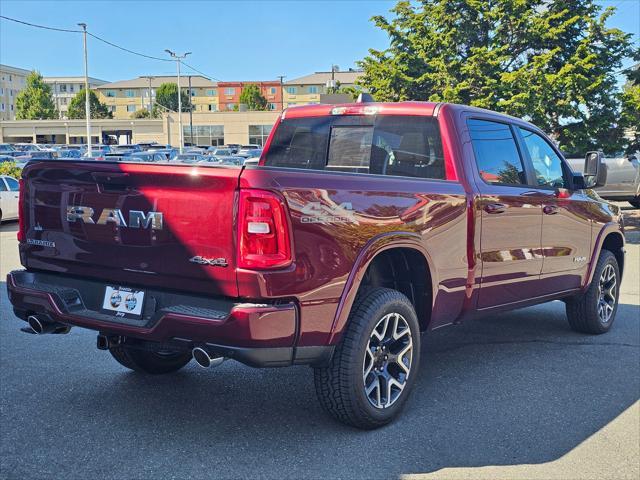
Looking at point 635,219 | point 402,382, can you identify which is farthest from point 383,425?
point 635,219

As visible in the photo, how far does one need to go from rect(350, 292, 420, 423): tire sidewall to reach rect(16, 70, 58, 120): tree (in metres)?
111

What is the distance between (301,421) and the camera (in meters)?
4.15

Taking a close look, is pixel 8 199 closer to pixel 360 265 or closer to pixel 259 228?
pixel 360 265

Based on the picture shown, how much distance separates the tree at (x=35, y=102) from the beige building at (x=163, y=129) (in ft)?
16.0

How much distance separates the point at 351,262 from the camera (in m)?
3.69

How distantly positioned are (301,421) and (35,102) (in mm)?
111695

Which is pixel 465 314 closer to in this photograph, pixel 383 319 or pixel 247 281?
pixel 383 319

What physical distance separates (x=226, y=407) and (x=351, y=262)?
4.60ft

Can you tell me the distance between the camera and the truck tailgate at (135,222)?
11.0ft

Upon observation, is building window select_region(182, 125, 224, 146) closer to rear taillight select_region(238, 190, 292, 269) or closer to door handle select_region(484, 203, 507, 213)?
door handle select_region(484, 203, 507, 213)

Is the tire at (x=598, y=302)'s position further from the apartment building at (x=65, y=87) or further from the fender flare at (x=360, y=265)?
the apartment building at (x=65, y=87)

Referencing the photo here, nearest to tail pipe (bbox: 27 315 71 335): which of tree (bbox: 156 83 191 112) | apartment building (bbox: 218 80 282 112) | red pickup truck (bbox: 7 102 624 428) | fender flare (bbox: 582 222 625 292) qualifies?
red pickup truck (bbox: 7 102 624 428)

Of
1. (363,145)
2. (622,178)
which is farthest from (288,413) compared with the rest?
(622,178)

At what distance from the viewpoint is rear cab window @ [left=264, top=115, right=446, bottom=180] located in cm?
480
